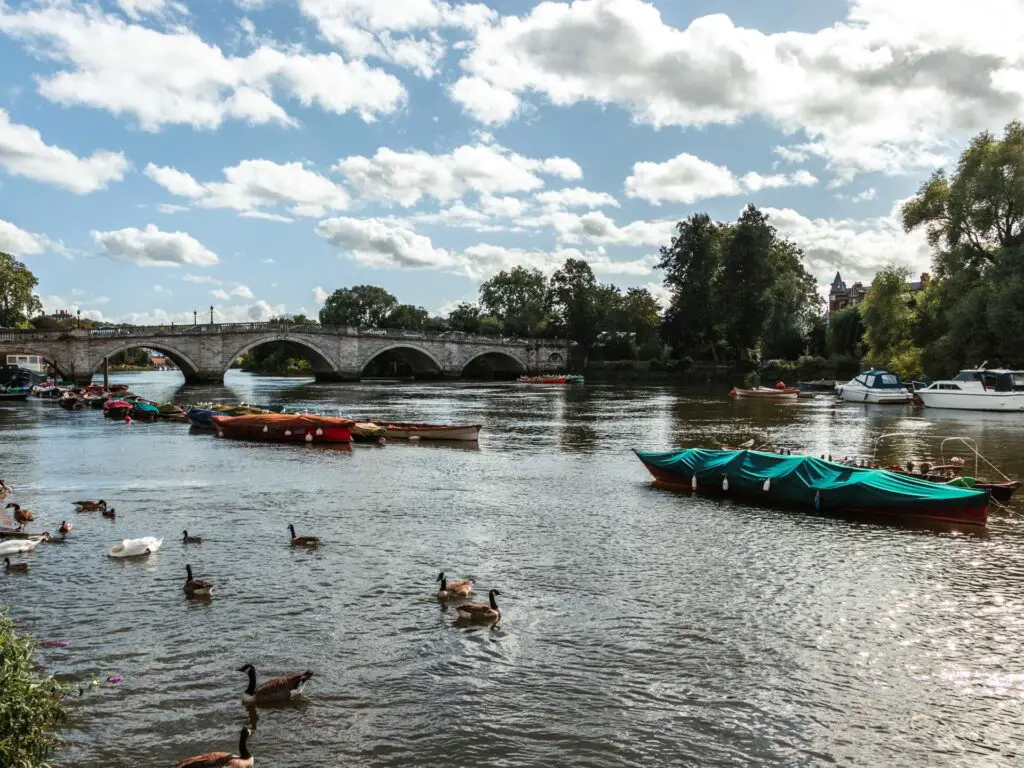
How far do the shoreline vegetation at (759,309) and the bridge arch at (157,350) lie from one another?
1180cm

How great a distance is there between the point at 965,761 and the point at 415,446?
3067 cm

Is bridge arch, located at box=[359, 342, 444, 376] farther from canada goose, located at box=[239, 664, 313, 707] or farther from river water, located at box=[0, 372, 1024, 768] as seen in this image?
canada goose, located at box=[239, 664, 313, 707]

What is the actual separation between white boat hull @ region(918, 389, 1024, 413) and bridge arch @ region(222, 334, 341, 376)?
215ft

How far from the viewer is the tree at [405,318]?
527 ft

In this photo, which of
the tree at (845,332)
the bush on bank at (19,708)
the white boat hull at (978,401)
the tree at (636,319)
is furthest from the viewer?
the tree at (636,319)

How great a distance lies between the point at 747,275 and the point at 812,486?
73.8m

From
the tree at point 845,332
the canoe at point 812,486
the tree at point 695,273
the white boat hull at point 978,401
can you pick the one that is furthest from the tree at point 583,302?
the canoe at point 812,486

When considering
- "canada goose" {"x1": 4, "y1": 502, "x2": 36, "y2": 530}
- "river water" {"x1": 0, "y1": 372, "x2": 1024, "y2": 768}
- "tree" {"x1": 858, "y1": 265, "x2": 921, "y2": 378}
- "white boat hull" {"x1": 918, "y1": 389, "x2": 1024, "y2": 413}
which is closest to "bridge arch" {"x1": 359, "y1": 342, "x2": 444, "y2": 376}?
"tree" {"x1": 858, "y1": 265, "x2": 921, "y2": 378}

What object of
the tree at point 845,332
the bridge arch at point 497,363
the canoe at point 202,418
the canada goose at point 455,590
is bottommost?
the canada goose at point 455,590

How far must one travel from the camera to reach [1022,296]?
53844mm

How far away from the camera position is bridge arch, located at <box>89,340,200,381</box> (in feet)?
255

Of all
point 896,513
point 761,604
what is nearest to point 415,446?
point 896,513

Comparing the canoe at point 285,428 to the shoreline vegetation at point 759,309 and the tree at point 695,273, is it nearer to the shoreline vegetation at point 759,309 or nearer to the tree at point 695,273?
the shoreline vegetation at point 759,309

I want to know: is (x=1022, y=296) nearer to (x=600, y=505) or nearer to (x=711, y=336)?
(x=600, y=505)
